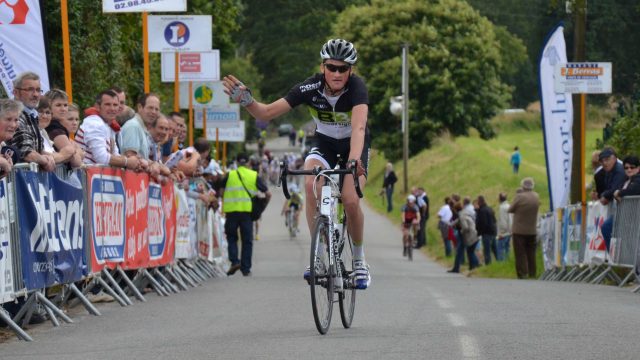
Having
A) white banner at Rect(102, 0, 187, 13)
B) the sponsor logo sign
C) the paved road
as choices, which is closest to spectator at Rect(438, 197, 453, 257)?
the sponsor logo sign

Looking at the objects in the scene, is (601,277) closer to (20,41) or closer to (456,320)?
(20,41)

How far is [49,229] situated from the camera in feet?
40.1

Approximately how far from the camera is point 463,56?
7494 cm

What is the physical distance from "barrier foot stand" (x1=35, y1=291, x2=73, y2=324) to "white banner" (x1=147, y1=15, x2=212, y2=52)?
44.8 ft

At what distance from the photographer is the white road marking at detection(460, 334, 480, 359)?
905 centimetres

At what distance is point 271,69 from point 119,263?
274ft

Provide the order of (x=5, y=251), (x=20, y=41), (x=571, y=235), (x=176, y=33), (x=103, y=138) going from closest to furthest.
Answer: (x=5, y=251)
(x=103, y=138)
(x=20, y=41)
(x=571, y=235)
(x=176, y=33)

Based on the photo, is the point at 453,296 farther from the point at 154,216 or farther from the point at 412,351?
the point at 412,351

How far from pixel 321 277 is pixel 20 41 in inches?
239

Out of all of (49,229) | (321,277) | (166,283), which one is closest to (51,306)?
(49,229)

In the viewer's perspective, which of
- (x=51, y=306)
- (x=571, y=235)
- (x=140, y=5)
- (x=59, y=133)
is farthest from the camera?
(x=571, y=235)

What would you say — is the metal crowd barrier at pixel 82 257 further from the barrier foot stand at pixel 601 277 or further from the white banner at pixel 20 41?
the barrier foot stand at pixel 601 277

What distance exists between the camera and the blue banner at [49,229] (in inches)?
454

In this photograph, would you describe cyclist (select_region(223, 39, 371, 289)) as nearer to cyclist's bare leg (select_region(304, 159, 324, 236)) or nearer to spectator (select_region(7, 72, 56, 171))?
cyclist's bare leg (select_region(304, 159, 324, 236))
